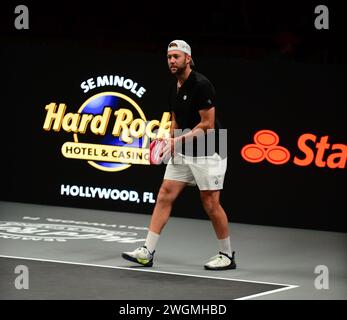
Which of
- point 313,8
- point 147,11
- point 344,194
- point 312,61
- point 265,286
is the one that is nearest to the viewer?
point 265,286

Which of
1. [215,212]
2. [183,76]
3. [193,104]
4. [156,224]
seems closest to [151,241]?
[156,224]

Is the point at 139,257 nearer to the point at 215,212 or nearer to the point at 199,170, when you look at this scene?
the point at 215,212

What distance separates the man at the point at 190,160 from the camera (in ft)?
32.3

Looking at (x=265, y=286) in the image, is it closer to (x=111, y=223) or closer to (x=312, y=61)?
(x=111, y=223)

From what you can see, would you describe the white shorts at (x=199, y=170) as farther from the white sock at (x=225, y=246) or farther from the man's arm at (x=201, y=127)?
the white sock at (x=225, y=246)

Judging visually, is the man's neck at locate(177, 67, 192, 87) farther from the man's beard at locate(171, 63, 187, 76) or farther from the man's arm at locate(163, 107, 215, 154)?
the man's arm at locate(163, 107, 215, 154)

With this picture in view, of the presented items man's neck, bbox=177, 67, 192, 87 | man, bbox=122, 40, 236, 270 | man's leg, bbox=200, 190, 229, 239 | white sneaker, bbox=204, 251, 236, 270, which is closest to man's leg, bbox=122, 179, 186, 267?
man, bbox=122, 40, 236, 270

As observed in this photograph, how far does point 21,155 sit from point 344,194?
13.0 ft

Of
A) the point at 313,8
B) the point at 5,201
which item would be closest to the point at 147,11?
the point at 313,8

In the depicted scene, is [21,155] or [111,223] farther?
[21,155]

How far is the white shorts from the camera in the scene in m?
9.98

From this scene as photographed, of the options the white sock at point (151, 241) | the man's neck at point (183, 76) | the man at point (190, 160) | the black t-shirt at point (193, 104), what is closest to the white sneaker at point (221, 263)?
the man at point (190, 160)

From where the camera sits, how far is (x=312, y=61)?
43.2ft

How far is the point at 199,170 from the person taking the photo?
32.8ft
